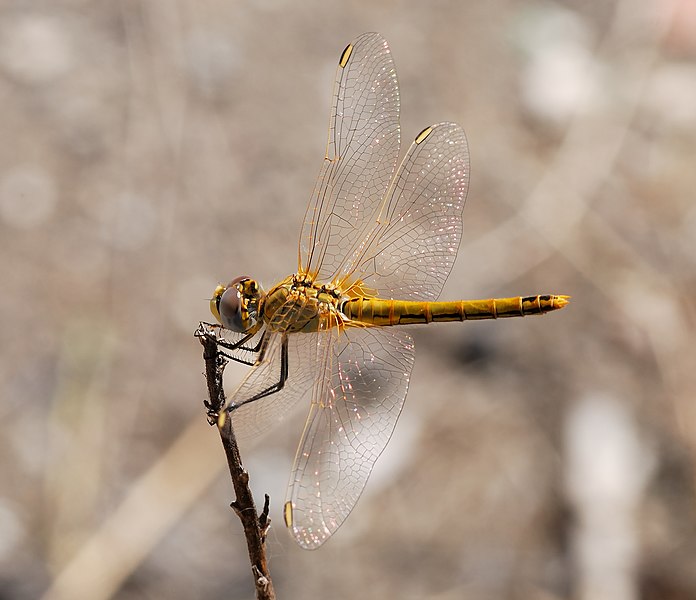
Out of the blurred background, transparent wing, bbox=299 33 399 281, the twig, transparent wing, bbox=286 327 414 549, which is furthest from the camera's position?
the blurred background

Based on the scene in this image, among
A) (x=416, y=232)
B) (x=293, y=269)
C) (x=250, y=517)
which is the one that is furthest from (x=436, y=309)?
(x=293, y=269)

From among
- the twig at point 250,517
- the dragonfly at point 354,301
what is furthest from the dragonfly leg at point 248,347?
the twig at point 250,517

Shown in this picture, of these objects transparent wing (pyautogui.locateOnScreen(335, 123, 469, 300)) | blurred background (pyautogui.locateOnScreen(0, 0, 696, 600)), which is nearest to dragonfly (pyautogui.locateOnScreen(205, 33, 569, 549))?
transparent wing (pyautogui.locateOnScreen(335, 123, 469, 300))

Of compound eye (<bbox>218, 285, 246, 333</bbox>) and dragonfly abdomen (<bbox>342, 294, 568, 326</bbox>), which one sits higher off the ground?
dragonfly abdomen (<bbox>342, 294, 568, 326</bbox>)

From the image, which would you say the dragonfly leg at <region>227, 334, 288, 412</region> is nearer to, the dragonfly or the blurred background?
the dragonfly

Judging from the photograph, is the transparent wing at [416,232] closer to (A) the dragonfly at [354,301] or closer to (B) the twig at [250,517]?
(A) the dragonfly at [354,301]

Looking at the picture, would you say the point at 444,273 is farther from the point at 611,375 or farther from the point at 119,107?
the point at 119,107
